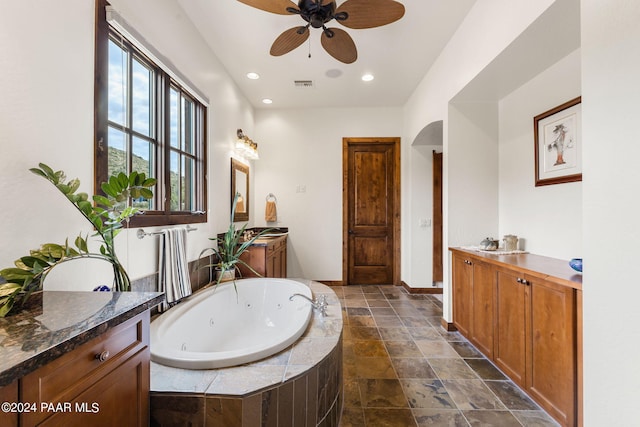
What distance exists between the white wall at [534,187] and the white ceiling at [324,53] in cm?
88

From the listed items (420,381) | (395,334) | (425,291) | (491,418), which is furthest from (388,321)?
(491,418)

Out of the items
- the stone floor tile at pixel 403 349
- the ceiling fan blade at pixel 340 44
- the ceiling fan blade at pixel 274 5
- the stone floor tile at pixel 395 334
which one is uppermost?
the ceiling fan blade at pixel 340 44

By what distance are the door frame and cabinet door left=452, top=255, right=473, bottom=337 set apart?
5.20 feet

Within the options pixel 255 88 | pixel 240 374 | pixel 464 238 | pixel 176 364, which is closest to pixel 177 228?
pixel 176 364

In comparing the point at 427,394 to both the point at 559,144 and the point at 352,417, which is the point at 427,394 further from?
the point at 559,144

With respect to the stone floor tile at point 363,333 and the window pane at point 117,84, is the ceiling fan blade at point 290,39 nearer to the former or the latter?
the window pane at point 117,84

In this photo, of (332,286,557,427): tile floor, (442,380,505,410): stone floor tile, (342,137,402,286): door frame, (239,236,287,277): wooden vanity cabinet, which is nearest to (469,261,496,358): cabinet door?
(332,286,557,427): tile floor

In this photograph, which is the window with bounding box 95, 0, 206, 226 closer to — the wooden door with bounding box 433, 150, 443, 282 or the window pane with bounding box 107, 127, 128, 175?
the window pane with bounding box 107, 127, 128, 175

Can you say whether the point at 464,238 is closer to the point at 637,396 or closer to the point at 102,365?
the point at 637,396

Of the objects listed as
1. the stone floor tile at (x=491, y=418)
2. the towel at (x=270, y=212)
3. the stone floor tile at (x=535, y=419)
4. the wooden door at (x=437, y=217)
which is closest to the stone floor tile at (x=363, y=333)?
the stone floor tile at (x=491, y=418)

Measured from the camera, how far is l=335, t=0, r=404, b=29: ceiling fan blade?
5.42ft

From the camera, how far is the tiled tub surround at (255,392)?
3.40 feet

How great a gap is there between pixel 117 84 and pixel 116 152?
410 millimetres

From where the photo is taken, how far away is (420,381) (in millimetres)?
1883
